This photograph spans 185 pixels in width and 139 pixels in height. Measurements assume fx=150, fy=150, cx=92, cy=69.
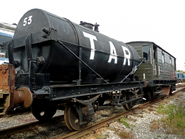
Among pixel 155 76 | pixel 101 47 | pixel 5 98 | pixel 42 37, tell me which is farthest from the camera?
pixel 155 76

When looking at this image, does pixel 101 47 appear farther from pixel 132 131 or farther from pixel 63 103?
pixel 132 131

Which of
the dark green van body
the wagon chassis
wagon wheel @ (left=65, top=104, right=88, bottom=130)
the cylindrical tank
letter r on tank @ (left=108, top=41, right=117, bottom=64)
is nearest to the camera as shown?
the wagon chassis

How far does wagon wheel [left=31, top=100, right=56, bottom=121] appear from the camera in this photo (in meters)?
4.79

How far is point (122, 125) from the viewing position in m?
5.20

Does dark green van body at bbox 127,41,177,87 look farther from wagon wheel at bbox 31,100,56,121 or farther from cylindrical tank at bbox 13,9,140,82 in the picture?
wagon wheel at bbox 31,100,56,121

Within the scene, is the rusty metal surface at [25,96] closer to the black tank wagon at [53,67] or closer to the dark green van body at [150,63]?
the black tank wagon at [53,67]

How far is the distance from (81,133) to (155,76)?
6909 mm

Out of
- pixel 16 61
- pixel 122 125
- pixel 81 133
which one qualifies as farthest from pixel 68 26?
pixel 122 125

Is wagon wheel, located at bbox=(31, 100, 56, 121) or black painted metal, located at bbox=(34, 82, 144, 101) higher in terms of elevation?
black painted metal, located at bbox=(34, 82, 144, 101)

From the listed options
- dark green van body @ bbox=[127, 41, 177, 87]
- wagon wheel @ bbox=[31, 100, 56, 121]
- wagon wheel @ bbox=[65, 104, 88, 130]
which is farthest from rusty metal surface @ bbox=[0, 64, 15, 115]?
dark green van body @ bbox=[127, 41, 177, 87]

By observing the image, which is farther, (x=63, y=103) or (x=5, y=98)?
(x=63, y=103)

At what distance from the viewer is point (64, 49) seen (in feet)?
12.9

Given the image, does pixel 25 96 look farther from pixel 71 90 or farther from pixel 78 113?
pixel 78 113

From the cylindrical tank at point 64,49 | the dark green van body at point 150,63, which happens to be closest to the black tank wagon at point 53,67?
the cylindrical tank at point 64,49
